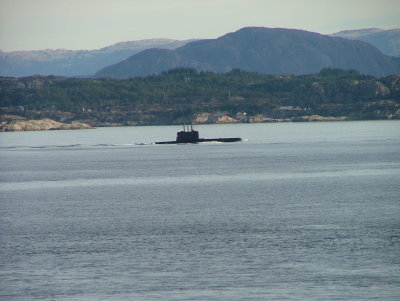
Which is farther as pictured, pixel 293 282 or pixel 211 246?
pixel 211 246

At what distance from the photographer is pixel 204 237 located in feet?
160

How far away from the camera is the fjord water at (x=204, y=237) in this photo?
35656mm

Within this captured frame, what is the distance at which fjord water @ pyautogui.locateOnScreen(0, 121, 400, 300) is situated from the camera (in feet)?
117

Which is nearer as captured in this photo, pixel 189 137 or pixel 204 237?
pixel 204 237

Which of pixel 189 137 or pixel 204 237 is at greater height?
pixel 189 137

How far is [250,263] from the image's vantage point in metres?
40.4

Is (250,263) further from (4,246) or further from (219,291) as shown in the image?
(4,246)

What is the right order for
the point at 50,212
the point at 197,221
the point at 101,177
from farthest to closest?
the point at 101,177
the point at 50,212
the point at 197,221

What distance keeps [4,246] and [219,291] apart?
18.0 metres

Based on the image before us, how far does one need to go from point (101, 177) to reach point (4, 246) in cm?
5284

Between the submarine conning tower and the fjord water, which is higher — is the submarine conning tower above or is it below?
above

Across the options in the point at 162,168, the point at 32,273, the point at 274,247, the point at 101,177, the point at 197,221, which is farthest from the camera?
the point at 162,168

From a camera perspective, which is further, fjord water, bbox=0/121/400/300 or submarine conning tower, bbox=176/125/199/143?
submarine conning tower, bbox=176/125/199/143

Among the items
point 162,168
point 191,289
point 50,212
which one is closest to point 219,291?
point 191,289
